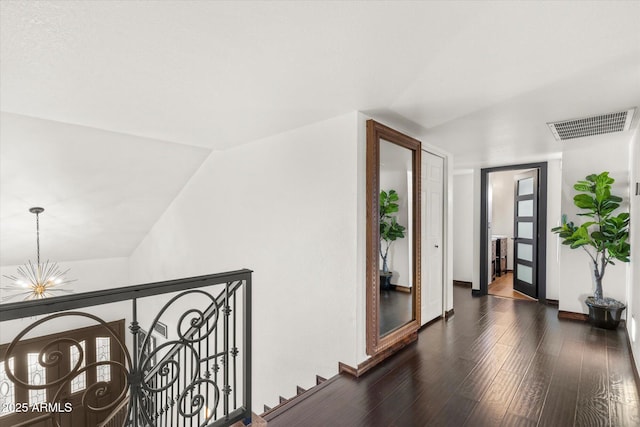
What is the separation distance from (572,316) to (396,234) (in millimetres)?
2536

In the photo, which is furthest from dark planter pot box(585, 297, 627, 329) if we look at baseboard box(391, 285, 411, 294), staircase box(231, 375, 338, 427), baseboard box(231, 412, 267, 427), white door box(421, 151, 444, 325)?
baseboard box(231, 412, 267, 427)

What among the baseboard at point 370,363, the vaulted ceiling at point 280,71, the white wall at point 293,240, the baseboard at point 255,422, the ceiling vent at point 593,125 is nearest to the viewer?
the vaulted ceiling at point 280,71

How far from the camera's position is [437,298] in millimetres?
4129

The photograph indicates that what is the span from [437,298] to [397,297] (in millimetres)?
566

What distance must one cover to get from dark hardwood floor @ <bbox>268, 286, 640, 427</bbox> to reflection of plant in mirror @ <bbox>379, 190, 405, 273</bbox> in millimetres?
1160

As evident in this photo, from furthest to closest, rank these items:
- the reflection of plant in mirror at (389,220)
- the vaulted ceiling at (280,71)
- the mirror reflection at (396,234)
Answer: the reflection of plant in mirror at (389,220) < the mirror reflection at (396,234) < the vaulted ceiling at (280,71)

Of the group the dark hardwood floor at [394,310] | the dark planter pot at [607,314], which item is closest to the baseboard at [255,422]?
the dark hardwood floor at [394,310]

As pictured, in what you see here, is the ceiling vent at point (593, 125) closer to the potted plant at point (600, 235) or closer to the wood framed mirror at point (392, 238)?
the potted plant at point (600, 235)

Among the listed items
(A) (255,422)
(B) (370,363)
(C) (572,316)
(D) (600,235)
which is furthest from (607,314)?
(A) (255,422)

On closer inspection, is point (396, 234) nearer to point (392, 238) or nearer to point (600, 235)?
point (392, 238)

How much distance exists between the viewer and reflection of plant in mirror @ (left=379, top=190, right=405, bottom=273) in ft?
13.2

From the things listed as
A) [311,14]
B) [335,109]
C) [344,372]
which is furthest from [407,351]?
[311,14]

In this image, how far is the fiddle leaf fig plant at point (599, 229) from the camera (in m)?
3.66

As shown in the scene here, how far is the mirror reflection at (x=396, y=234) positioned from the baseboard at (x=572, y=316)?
210 centimetres
